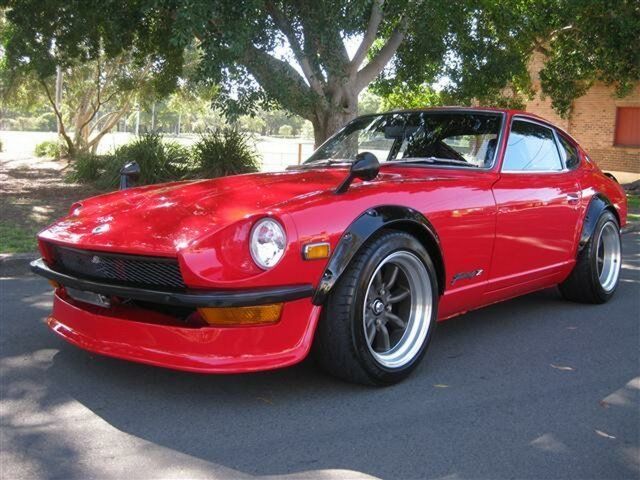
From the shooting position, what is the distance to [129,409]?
3.05 metres

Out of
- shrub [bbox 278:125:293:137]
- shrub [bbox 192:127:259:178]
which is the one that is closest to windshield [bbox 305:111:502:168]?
shrub [bbox 192:127:259:178]

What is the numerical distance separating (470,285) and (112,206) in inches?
82.9

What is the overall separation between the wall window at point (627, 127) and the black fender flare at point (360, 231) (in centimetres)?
2178

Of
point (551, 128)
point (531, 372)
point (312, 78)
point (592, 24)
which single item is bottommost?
point (531, 372)

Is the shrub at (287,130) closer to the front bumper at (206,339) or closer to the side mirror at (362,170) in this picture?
the side mirror at (362,170)

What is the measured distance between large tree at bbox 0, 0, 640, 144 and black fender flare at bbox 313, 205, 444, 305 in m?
4.26

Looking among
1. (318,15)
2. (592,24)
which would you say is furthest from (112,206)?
(592,24)

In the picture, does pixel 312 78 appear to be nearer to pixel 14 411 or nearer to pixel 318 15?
pixel 318 15

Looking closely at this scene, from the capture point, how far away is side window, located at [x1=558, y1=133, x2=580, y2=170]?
17.3 feet

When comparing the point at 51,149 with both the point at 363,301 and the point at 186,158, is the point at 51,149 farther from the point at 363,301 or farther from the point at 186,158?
the point at 363,301

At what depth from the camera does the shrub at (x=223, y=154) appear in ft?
45.8

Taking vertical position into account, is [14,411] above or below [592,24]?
below

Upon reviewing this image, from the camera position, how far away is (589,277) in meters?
5.20

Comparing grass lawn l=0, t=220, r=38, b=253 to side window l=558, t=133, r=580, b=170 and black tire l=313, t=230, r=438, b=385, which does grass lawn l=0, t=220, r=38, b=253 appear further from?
side window l=558, t=133, r=580, b=170
